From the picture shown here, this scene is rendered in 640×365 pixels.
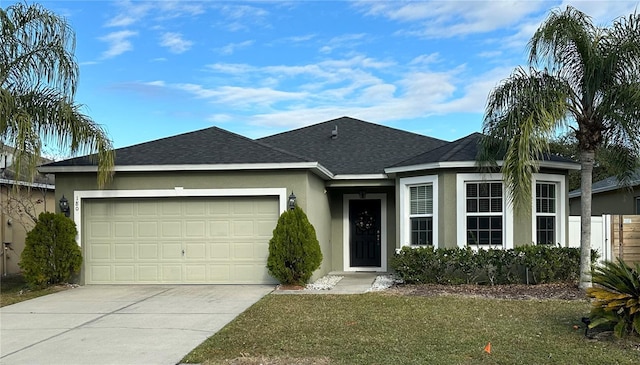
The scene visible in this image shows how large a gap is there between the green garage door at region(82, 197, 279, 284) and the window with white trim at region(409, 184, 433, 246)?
3212 millimetres

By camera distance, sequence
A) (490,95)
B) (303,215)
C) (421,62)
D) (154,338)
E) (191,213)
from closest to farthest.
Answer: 1. (154,338)
2. (490,95)
3. (303,215)
4. (191,213)
5. (421,62)

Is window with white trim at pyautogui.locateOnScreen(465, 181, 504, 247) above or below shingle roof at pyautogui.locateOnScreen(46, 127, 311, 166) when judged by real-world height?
below

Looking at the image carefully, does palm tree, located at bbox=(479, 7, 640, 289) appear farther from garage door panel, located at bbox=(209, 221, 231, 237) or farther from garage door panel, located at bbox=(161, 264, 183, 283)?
garage door panel, located at bbox=(161, 264, 183, 283)

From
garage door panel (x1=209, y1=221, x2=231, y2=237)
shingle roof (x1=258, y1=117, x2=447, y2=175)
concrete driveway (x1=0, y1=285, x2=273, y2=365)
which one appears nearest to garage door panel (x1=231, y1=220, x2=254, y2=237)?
garage door panel (x1=209, y1=221, x2=231, y2=237)

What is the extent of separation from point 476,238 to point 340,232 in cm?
459

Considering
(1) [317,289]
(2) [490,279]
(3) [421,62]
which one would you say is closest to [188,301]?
(1) [317,289]

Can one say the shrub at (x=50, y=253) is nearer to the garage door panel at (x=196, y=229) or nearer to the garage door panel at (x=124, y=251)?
the garage door panel at (x=124, y=251)

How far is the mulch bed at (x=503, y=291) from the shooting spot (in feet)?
34.0

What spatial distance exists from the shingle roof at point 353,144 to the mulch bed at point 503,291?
4.05m

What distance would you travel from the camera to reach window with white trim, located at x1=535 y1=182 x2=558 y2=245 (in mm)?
12469

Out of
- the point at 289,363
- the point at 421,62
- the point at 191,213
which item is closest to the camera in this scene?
the point at 289,363

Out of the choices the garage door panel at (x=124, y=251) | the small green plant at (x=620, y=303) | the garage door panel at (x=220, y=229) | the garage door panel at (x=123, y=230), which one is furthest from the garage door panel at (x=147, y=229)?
the small green plant at (x=620, y=303)

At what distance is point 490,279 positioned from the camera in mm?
11766

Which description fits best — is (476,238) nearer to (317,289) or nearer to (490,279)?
(490,279)
